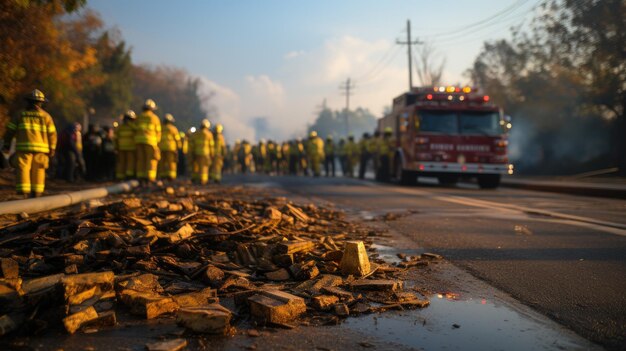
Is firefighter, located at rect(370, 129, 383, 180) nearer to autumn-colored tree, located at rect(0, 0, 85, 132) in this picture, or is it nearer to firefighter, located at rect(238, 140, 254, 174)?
firefighter, located at rect(238, 140, 254, 174)

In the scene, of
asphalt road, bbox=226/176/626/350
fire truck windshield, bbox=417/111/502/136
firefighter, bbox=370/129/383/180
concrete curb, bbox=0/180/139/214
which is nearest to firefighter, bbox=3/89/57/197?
concrete curb, bbox=0/180/139/214

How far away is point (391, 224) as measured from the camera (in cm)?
746

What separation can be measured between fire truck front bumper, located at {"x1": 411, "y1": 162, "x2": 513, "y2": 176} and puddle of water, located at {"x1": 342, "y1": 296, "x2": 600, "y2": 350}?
1299 centimetres

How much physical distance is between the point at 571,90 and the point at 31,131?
2760 cm

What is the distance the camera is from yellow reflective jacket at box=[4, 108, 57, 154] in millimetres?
8859

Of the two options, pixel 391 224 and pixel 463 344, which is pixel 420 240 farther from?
pixel 463 344

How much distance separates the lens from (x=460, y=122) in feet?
53.0

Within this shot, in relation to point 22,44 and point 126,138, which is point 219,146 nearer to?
point 126,138

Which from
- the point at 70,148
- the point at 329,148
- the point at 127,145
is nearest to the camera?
the point at 127,145

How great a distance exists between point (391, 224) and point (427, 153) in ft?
29.9

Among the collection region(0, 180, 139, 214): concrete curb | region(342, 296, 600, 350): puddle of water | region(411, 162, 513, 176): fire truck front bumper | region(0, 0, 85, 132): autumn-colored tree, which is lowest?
region(342, 296, 600, 350): puddle of water

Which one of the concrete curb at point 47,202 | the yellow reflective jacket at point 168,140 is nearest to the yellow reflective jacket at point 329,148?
the yellow reflective jacket at point 168,140

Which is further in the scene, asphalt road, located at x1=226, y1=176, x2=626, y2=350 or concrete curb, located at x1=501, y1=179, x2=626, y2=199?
concrete curb, located at x1=501, y1=179, x2=626, y2=199

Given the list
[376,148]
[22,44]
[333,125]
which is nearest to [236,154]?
[376,148]
